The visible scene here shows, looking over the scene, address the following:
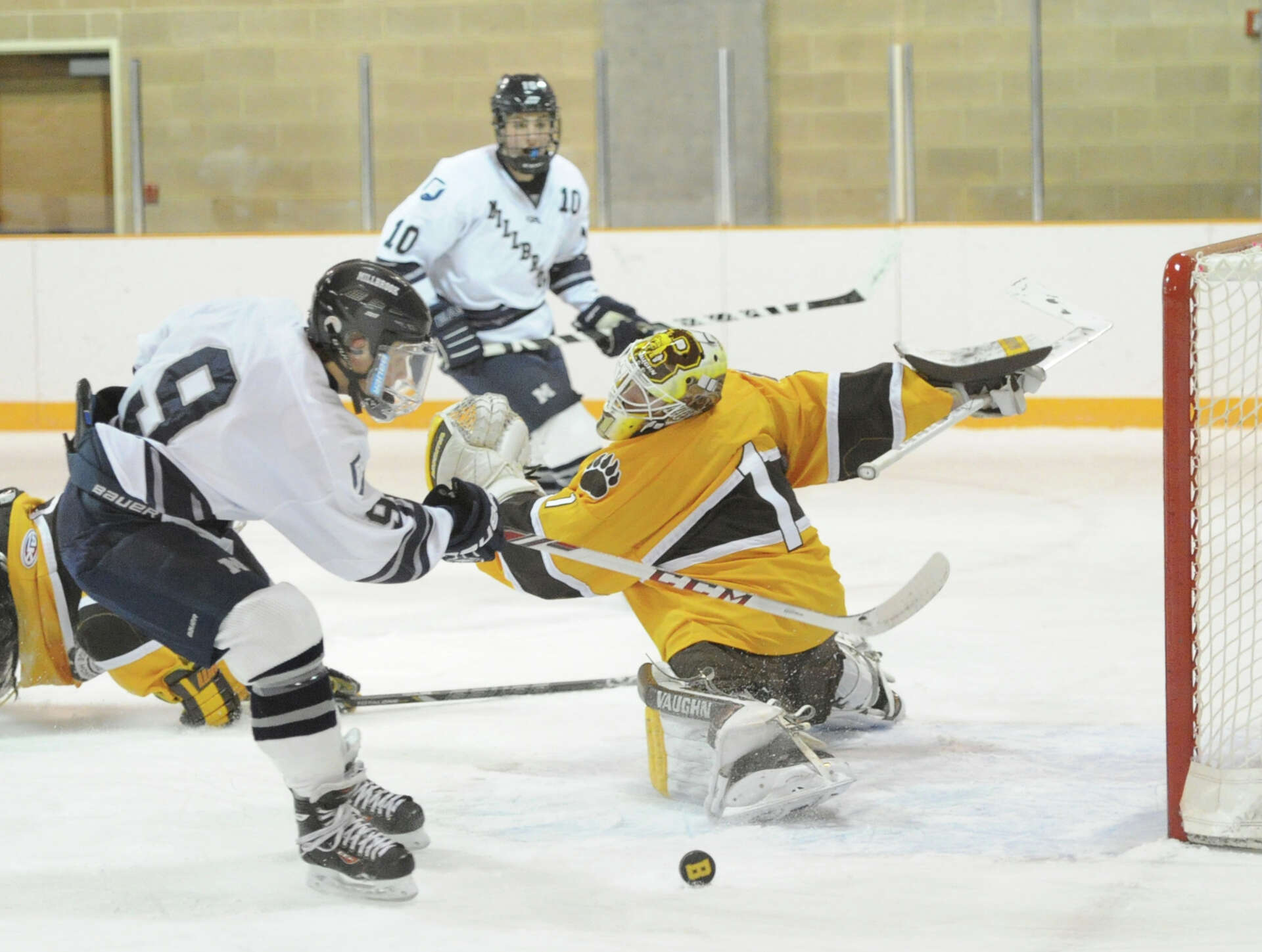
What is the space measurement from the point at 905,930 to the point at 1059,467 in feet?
14.6

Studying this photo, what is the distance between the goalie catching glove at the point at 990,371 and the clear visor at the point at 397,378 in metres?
0.93

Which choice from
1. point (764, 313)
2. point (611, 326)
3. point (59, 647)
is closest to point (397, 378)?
point (59, 647)

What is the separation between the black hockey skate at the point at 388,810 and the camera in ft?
7.57

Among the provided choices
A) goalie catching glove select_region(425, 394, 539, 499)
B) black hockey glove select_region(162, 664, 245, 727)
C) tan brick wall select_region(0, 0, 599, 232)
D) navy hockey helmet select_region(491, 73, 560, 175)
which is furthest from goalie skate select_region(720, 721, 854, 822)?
tan brick wall select_region(0, 0, 599, 232)

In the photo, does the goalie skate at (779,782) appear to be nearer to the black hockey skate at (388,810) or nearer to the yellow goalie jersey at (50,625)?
the black hockey skate at (388,810)

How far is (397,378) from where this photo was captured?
87.4 inches

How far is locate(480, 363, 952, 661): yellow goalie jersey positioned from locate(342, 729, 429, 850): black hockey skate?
18.7 inches

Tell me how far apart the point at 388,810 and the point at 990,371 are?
1287 mm

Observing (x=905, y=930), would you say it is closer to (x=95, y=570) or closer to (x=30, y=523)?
(x=95, y=570)

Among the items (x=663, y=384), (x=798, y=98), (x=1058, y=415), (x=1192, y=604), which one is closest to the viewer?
(x=1192, y=604)

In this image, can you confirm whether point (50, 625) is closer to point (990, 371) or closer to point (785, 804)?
point (785, 804)

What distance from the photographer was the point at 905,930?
1971 mm

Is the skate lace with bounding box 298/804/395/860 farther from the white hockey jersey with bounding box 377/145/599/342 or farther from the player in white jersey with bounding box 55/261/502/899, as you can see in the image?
the white hockey jersey with bounding box 377/145/599/342

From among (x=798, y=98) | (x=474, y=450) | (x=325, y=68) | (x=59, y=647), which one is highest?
(x=325, y=68)
